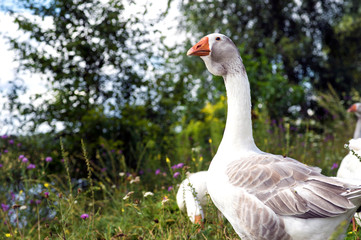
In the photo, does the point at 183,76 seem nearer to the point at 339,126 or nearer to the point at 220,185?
the point at 220,185

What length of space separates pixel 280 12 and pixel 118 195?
41.4 feet

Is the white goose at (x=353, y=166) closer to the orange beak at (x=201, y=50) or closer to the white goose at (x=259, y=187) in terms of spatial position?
the white goose at (x=259, y=187)

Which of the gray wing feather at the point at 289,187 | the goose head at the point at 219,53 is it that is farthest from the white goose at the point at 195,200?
the goose head at the point at 219,53

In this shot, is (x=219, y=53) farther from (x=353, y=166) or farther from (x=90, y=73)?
(x=90, y=73)

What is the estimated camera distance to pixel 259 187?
2162 millimetres

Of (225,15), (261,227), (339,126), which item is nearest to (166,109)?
(261,227)

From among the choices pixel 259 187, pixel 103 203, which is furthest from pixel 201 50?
pixel 103 203

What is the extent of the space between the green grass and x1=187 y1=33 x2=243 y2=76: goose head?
1.14m

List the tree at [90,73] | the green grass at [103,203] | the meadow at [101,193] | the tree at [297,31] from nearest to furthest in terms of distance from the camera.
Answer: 1. the green grass at [103,203]
2. the meadow at [101,193]
3. the tree at [90,73]
4. the tree at [297,31]

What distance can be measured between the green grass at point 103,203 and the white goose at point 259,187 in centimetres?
72

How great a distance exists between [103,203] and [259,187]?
3213 millimetres

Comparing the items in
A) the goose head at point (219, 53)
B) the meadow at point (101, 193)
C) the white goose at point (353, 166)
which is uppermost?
the goose head at point (219, 53)

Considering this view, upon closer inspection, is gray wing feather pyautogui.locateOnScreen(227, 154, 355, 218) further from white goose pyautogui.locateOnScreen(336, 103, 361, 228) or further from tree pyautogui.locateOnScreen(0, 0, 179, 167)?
tree pyautogui.locateOnScreen(0, 0, 179, 167)

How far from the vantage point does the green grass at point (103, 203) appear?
10.4ft
